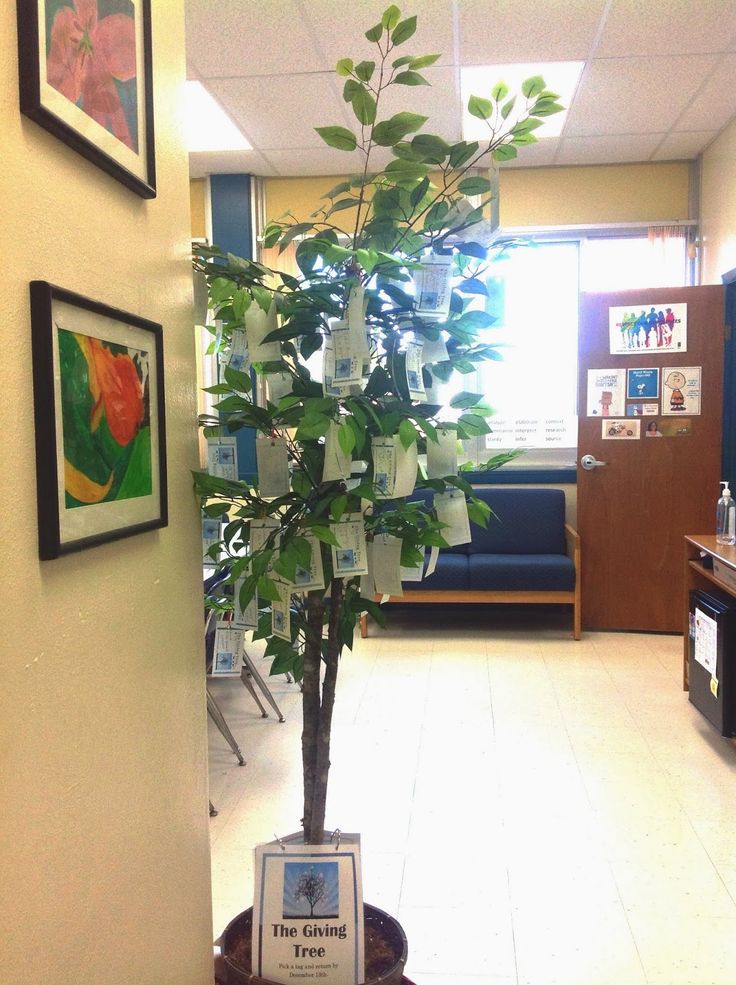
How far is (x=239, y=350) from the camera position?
5.54 ft

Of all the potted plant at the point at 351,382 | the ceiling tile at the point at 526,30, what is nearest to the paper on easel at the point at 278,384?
the potted plant at the point at 351,382

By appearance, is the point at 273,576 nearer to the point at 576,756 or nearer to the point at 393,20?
the point at 393,20

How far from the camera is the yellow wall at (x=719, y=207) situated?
186 inches

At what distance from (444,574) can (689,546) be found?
5.36 feet

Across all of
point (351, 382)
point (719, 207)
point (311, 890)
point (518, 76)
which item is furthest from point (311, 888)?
point (719, 207)

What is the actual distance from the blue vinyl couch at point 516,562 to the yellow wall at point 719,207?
1724 mm

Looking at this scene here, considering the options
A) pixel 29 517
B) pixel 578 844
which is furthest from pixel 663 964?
pixel 29 517

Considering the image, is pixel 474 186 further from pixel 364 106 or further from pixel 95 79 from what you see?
pixel 95 79

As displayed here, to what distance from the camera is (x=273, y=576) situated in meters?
1.72

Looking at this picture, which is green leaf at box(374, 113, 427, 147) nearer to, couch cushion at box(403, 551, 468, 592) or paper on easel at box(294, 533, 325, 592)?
paper on easel at box(294, 533, 325, 592)

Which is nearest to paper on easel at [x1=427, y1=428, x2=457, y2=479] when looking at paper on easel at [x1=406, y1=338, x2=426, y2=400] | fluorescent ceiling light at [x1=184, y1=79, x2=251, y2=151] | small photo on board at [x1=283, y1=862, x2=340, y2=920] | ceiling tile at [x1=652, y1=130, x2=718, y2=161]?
paper on easel at [x1=406, y1=338, x2=426, y2=400]

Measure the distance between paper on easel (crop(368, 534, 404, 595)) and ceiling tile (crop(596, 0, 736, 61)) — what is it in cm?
291

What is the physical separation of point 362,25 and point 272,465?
2756 mm

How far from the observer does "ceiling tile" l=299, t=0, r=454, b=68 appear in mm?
3439
